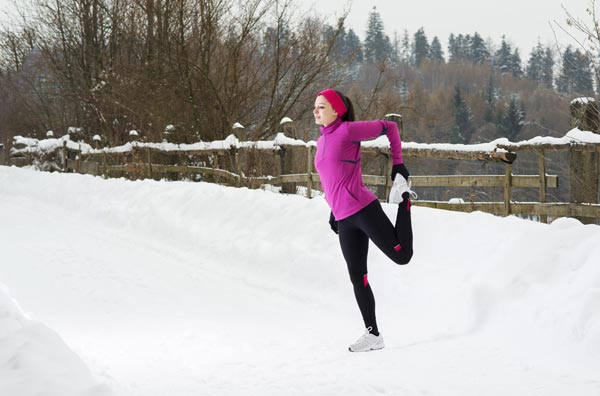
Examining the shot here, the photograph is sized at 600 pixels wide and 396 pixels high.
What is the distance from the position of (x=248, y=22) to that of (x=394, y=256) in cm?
1276

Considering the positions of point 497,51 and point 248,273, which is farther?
point 497,51

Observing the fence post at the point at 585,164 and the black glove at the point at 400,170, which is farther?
the fence post at the point at 585,164

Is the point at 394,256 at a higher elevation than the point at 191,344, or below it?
higher

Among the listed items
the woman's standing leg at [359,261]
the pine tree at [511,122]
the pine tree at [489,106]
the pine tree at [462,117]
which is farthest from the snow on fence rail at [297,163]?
the pine tree at [489,106]

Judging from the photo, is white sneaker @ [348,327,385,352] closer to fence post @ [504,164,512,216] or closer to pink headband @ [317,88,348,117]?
pink headband @ [317,88,348,117]

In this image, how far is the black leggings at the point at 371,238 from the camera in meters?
4.77

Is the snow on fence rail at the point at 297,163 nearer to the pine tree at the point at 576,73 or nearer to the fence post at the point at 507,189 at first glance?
the fence post at the point at 507,189

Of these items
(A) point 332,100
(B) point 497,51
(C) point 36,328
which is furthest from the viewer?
(B) point 497,51

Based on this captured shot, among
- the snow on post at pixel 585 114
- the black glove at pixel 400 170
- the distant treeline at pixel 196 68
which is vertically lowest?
the black glove at pixel 400 170

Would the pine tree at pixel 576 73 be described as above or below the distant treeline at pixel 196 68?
below

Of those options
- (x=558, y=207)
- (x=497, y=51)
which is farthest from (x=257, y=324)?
(x=497, y=51)

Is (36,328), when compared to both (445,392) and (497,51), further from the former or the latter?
(497,51)

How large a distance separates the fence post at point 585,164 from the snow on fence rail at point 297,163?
0.16 ft

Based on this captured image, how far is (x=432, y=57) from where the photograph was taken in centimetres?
16475
